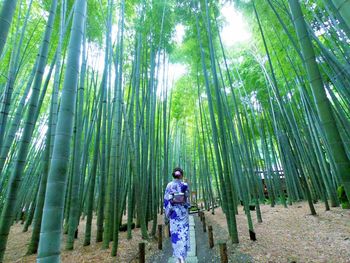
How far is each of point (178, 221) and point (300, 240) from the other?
1.89 metres

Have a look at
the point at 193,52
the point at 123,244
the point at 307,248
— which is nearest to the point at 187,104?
the point at 193,52

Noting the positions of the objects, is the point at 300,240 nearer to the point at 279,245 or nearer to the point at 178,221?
the point at 279,245

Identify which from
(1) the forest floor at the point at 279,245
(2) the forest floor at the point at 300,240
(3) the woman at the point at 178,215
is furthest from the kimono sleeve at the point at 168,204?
(2) the forest floor at the point at 300,240

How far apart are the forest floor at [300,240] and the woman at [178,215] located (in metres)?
0.65

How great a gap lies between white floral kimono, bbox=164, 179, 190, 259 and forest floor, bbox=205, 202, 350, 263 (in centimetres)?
64

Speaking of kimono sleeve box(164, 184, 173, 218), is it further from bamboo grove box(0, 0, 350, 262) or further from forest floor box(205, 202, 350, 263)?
forest floor box(205, 202, 350, 263)

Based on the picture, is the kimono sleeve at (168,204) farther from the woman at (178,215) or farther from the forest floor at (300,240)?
the forest floor at (300,240)

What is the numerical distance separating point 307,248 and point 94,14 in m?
5.16

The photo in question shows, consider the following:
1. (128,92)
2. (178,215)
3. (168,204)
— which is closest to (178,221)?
(178,215)

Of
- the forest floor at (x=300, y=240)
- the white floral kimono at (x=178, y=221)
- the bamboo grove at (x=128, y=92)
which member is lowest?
the forest floor at (x=300, y=240)

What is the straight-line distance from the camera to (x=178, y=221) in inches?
107

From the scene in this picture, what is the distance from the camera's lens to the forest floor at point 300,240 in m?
2.54

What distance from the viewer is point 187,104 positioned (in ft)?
26.2

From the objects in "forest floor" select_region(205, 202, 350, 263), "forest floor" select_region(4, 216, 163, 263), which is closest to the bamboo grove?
"forest floor" select_region(4, 216, 163, 263)
